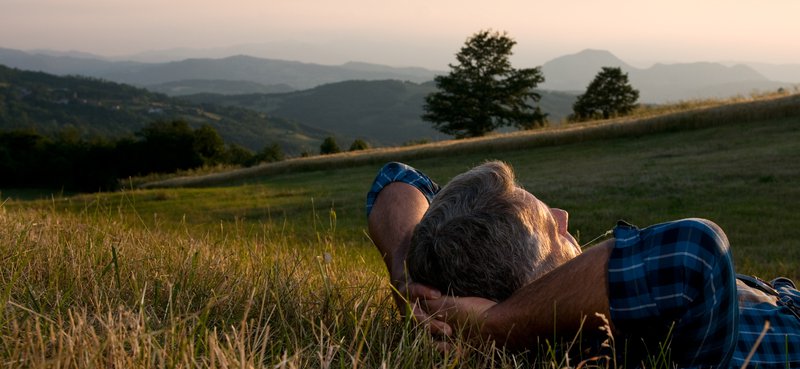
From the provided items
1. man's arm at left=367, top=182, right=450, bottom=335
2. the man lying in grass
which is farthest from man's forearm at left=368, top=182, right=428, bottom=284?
the man lying in grass

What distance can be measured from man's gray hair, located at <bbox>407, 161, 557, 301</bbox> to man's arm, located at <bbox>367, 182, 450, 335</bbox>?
0.94 feet

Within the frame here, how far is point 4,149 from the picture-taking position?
67.2m

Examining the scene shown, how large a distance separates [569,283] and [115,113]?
177 metres

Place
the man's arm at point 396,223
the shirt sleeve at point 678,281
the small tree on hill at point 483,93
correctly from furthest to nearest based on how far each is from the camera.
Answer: the small tree on hill at point 483,93, the man's arm at point 396,223, the shirt sleeve at point 678,281

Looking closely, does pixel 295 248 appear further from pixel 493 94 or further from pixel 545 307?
pixel 493 94

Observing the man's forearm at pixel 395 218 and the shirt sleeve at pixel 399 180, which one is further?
the shirt sleeve at pixel 399 180

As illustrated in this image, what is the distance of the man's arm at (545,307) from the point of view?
2.02 meters

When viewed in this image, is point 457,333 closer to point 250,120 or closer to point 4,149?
point 4,149

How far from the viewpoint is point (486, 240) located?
7.35ft

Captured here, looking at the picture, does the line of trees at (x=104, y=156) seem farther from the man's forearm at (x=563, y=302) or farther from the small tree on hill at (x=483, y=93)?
the man's forearm at (x=563, y=302)

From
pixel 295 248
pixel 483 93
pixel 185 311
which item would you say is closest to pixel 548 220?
pixel 185 311

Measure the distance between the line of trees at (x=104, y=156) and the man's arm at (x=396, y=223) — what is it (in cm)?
6057

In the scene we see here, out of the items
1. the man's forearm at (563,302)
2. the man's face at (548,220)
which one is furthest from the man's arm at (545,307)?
the man's face at (548,220)

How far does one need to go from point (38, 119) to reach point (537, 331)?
6861 inches
